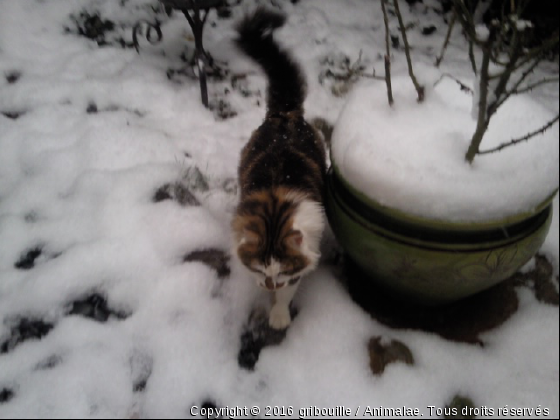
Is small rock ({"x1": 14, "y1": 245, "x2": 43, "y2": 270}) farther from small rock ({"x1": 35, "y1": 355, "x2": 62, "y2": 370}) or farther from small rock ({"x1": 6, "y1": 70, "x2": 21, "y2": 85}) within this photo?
small rock ({"x1": 6, "y1": 70, "x2": 21, "y2": 85})

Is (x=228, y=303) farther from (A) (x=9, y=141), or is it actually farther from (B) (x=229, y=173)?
(A) (x=9, y=141)

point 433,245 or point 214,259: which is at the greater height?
point 433,245

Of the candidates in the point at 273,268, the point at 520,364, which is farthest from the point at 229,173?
the point at 520,364

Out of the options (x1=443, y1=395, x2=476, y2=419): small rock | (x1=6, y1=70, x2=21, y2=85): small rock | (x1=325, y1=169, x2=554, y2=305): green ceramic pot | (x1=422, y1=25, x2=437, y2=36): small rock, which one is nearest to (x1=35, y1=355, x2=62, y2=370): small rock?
(x1=325, y1=169, x2=554, y2=305): green ceramic pot

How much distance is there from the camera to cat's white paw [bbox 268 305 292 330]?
1.38m

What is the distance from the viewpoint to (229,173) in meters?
1.92

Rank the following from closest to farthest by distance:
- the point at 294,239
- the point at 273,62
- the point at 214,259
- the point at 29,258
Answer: the point at 294,239 → the point at 29,258 → the point at 214,259 → the point at 273,62

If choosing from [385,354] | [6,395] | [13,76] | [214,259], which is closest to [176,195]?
[214,259]

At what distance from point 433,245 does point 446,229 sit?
6cm

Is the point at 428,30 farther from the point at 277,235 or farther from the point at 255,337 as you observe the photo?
the point at 255,337

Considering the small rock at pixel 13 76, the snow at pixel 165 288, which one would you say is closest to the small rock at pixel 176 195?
the snow at pixel 165 288

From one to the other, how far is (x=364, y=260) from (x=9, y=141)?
1.62 metres

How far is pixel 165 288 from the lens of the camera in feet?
4.47

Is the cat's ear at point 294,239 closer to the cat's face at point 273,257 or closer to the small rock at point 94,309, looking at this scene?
the cat's face at point 273,257
